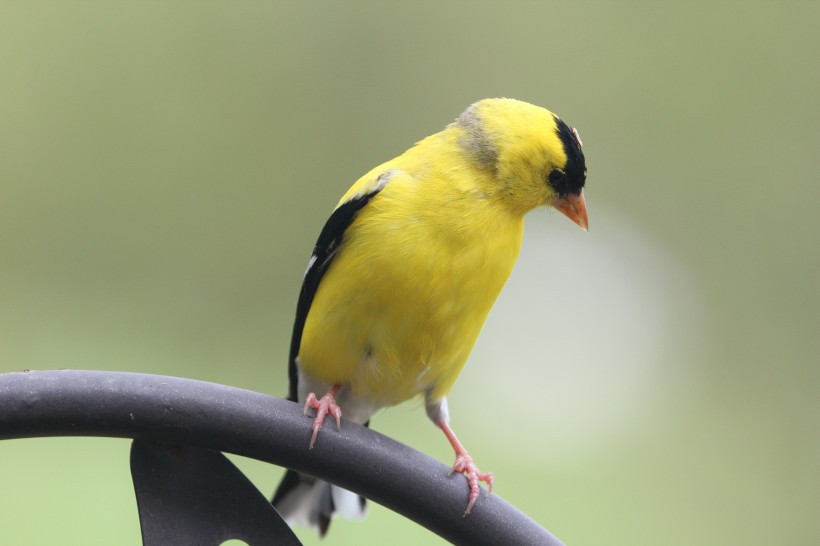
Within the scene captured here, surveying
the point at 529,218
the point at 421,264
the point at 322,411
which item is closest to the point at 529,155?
the point at 421,264

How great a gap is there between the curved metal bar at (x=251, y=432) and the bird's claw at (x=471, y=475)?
16 mm

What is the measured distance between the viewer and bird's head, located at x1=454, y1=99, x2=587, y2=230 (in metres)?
2.63

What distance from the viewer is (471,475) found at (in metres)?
2.24

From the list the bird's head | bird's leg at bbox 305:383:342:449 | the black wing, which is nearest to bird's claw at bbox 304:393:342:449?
bird's leg at bbox 305:383:342:449

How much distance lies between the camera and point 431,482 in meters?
1.84

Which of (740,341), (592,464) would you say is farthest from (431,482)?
(740,341)

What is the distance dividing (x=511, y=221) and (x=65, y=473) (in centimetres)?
175

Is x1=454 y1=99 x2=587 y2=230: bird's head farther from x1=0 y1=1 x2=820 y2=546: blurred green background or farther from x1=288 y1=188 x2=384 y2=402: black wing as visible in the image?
x1=0 y1=1 x2=820 y2=546: blurred green background

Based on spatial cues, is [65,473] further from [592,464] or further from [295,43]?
[295,43]

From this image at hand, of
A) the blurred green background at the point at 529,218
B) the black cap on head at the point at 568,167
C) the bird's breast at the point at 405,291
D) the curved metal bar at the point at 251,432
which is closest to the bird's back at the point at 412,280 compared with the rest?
the bird's breast at the point at 405,291

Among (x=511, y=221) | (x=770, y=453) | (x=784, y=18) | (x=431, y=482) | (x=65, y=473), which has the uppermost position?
(x=784, y=18)

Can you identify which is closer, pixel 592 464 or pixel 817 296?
pixel 592 464

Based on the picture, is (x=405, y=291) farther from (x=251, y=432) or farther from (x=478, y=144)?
(x=251, y=432)

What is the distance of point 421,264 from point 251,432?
2.37ft
